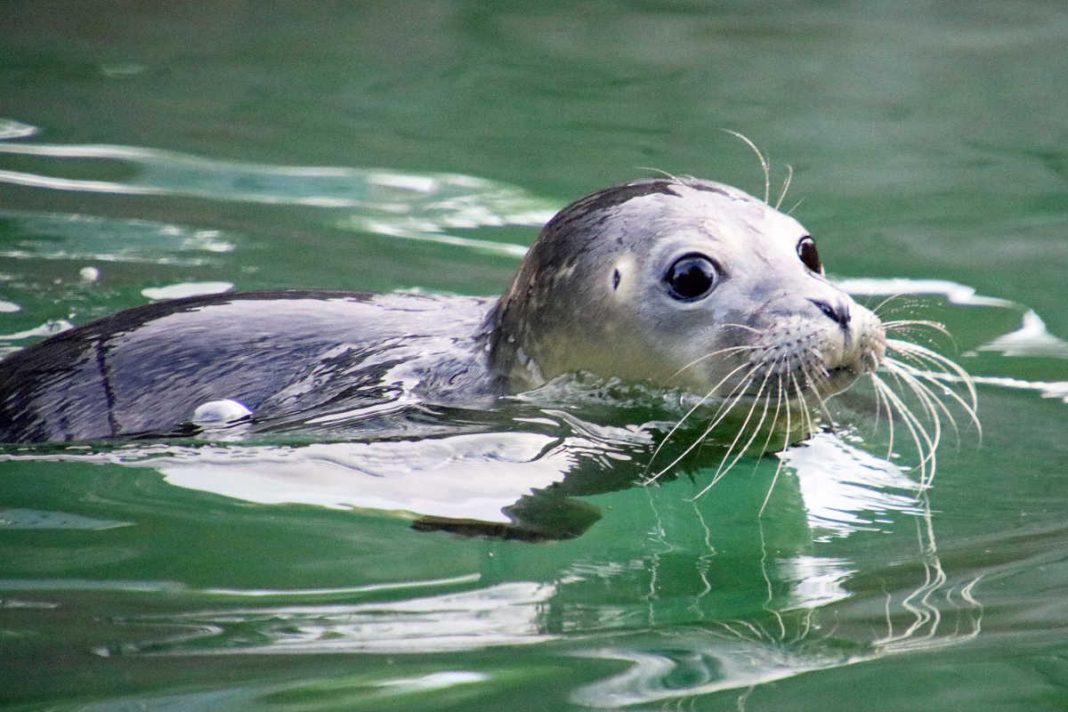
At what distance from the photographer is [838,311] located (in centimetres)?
414

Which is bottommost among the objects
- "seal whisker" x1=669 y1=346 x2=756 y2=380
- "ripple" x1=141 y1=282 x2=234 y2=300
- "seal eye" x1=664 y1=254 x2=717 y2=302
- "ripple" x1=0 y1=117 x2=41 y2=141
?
"ripple" x1=141 y1=282 x2=234 y2=300

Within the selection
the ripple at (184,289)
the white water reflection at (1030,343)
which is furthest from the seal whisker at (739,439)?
the ripple at (184,289)

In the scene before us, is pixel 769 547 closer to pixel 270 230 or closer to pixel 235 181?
pixel 270 230

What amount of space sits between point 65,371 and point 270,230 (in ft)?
7.35

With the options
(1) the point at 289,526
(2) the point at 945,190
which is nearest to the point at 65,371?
(1) the point at 289,526

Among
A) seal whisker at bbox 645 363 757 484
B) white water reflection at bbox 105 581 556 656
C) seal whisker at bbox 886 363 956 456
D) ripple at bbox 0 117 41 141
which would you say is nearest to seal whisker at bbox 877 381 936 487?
seal whisker at bbox 886 363 956 456

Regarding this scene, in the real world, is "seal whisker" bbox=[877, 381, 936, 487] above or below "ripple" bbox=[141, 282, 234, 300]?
below

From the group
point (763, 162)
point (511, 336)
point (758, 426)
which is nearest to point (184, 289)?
point (511, 336)

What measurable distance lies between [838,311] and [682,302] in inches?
18.1

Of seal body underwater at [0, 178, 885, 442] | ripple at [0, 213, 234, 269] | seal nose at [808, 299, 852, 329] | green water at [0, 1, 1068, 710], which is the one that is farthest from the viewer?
ripple at [0, 213, 234, 269]

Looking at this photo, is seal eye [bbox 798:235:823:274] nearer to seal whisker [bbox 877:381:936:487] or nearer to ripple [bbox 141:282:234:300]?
seal whisker [bbox 877:381:936:487]

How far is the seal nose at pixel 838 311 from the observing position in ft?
13.5

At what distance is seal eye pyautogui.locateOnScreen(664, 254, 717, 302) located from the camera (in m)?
4.40

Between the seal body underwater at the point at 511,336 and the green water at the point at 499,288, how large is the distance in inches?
10.7
